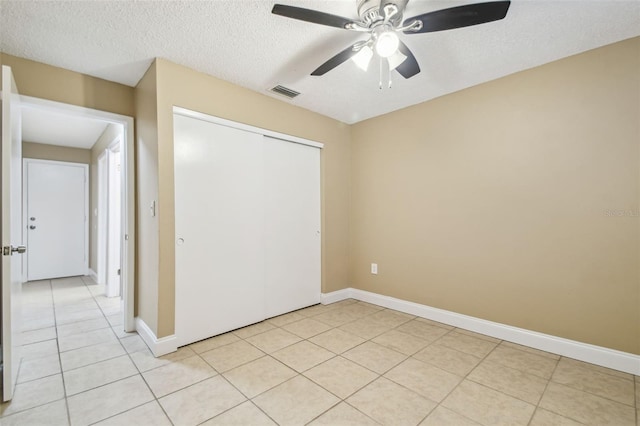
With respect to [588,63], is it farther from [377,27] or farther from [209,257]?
[209,257]

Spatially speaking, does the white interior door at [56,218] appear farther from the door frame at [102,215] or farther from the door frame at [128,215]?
the door frame at [128,215]

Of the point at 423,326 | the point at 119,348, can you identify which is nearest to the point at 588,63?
the point at 423,326

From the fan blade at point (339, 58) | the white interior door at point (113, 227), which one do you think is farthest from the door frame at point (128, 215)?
the fan blade at point (339, 58)

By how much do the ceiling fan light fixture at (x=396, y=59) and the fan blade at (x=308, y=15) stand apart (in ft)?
1.35

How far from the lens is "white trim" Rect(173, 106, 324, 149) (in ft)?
7.97

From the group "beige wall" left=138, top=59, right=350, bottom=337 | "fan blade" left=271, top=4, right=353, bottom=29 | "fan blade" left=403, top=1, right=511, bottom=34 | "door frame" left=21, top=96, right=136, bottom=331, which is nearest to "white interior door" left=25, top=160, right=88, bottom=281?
"door frame" left=21, top=96, right=136, bottom=331

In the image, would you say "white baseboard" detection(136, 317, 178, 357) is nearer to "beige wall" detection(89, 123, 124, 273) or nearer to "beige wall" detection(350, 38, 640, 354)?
"beige wall" detection(350, 38, 640, 354)

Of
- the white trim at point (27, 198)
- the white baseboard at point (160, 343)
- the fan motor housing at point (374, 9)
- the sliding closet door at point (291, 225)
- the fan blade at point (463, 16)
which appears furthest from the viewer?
the white trim at point (27, 198)

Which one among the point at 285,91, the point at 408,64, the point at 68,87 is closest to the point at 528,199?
the point at 408,64

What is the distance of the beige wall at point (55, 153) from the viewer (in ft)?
15.7

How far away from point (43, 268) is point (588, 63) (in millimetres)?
7771

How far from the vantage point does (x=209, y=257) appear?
2.56m

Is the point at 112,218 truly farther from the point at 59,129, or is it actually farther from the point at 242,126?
the point at 242,126

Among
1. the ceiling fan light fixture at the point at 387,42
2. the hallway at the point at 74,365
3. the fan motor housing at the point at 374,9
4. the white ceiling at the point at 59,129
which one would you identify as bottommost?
the hallway at the point at 74,365
